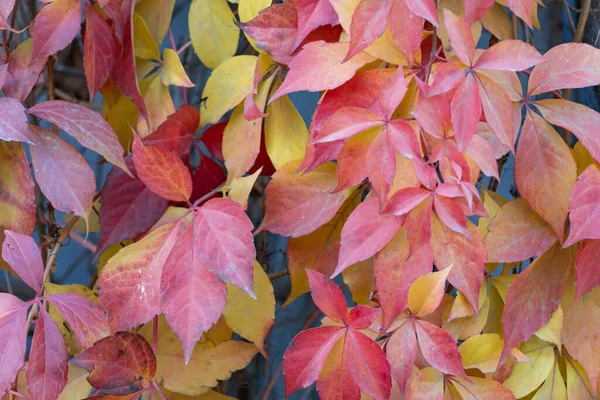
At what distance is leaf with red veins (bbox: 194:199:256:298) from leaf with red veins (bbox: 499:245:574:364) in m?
0.25

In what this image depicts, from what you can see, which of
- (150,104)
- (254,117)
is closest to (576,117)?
(254,117)

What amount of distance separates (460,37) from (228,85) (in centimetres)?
28

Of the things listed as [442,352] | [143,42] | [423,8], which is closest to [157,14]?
[143,42]

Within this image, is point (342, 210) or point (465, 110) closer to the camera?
point (465, 110)

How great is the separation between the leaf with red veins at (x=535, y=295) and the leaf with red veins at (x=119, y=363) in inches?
13.2

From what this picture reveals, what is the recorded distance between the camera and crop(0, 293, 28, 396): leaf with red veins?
55 cm

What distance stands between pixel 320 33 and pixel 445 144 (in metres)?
0.19

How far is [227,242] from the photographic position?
541 millimetres

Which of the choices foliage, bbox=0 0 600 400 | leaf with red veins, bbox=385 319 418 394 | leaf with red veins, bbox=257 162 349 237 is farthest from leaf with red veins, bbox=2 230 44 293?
leaf with red veins, bbox=385 319 418 394

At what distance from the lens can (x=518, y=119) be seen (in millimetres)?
600

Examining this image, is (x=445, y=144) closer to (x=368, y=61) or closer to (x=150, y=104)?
(x=368, y=61)

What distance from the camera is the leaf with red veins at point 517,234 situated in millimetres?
578

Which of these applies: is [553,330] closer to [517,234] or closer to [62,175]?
[517,234]

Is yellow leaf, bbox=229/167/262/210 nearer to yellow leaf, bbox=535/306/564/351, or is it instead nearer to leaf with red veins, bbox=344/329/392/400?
leaf with red veins, bbox=344/329/392/400
